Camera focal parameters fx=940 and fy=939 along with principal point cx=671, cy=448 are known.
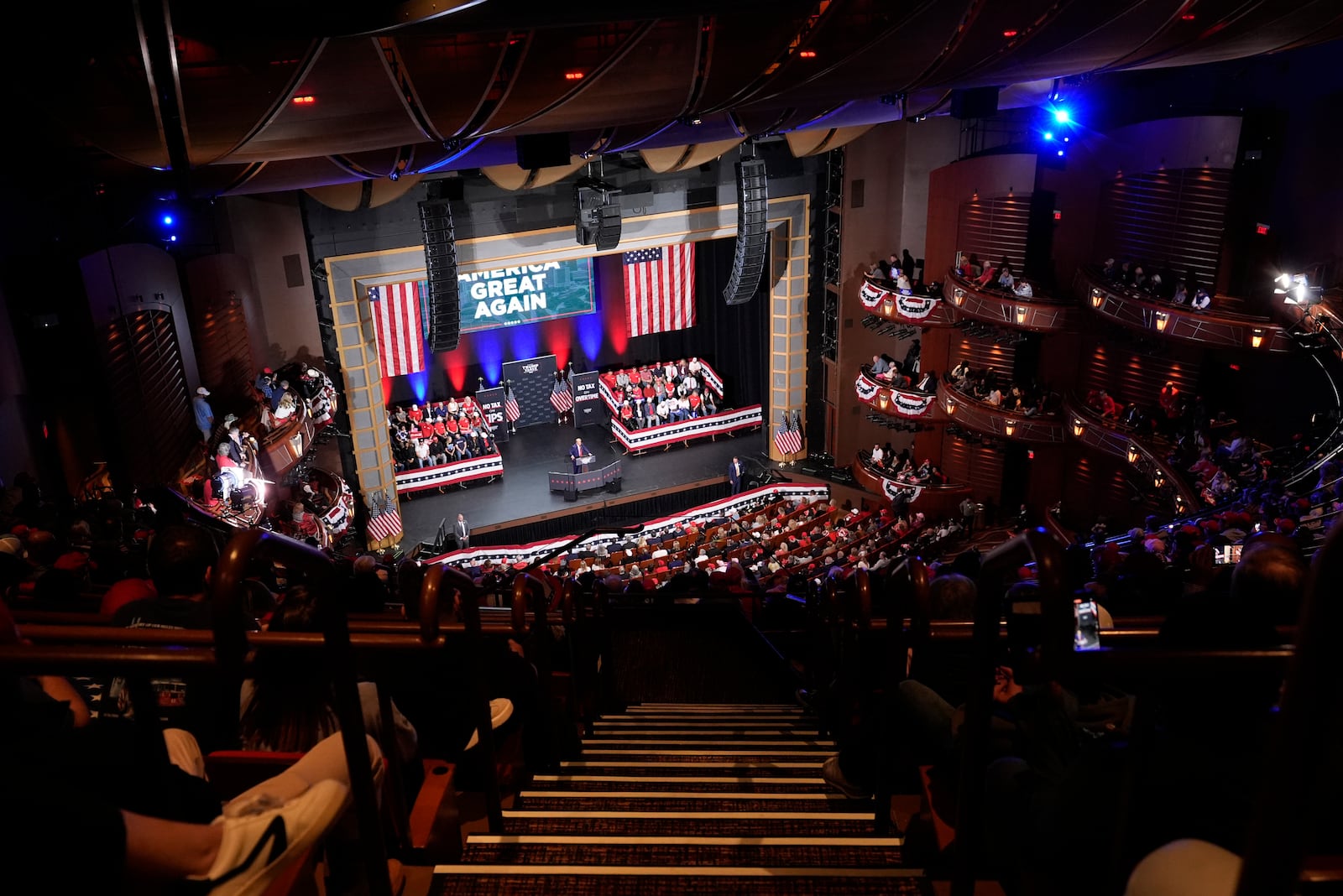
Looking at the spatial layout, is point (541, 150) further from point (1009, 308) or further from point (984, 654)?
point (1009, 308)

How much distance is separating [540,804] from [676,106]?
18.9 ft

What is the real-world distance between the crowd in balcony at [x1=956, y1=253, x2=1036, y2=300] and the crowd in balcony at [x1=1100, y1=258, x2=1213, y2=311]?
1.30m

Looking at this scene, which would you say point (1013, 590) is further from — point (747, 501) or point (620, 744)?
point (747, 501)

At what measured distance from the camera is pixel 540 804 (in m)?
3.29

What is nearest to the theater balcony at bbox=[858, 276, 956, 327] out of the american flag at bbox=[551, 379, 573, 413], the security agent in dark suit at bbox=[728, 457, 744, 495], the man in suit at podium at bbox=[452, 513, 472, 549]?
the security agent in dark suit at bbox=[728, 457, 744, 495]

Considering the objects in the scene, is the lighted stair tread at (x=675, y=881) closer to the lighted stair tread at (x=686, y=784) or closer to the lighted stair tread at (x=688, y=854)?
the lighted stair tread at (x=688, y=854)

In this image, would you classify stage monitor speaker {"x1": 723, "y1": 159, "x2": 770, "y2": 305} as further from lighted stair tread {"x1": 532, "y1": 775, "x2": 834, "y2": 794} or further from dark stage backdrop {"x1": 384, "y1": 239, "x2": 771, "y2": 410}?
lighted stair tread {"x1": 532, "y1": 775, "x2": 834, "y2": 794}

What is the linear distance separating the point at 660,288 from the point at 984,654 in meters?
19.2

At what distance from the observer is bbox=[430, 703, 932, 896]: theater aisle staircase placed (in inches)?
98.5

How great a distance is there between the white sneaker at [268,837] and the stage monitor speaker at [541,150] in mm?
8719

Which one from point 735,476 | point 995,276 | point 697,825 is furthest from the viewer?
point 735,476

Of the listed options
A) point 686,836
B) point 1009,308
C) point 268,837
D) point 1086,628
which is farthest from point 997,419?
point 268,837

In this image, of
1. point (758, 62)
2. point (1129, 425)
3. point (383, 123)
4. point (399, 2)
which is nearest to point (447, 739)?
point (399, 2)

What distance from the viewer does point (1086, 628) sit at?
5.60 ft
